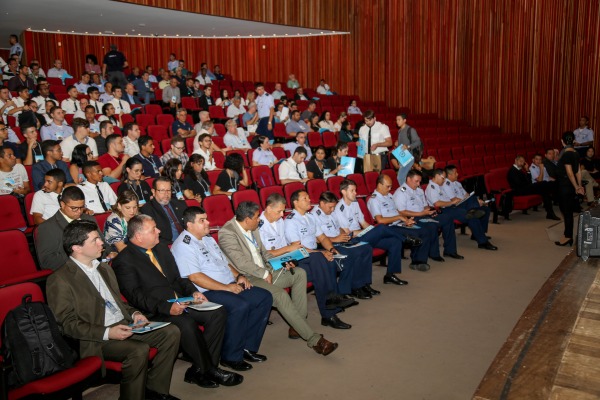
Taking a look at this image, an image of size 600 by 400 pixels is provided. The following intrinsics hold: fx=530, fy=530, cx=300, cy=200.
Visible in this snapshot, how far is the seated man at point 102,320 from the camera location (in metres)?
2.81

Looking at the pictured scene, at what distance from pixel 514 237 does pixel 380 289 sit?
298 centimetres

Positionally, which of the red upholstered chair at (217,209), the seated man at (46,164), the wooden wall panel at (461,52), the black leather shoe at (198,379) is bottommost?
the black leather shoe at (198,379)

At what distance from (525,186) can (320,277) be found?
17.8 ft

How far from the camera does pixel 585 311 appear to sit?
262cm

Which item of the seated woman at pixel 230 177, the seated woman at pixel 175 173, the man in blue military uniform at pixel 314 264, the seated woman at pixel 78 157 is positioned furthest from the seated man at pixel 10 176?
the man in blue military uniform at pixel 314 264

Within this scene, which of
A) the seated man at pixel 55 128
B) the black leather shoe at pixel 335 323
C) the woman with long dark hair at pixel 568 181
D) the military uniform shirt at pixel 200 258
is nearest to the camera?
the military uniform shirt at pixel 200 258

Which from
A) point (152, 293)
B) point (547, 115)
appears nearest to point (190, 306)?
point (152, 293)

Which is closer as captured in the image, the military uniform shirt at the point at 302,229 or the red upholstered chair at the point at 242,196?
the military uniform shirt at the point at 302,229

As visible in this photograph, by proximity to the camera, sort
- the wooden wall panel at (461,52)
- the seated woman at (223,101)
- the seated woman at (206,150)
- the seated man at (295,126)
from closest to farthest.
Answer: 1. the seated woman at (206,150)
2. the seated man at (295,126)
3. the seated woman at (223,101)
4. the wooden wall panel at (461,52)

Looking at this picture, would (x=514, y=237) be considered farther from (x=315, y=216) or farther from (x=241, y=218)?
(x=241, y=218)

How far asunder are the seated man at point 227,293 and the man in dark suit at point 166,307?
0.15m

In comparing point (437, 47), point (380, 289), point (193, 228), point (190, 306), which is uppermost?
point (437, 47)

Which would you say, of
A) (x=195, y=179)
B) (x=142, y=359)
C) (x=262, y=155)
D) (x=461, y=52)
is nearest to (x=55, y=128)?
(x=195, y=179)

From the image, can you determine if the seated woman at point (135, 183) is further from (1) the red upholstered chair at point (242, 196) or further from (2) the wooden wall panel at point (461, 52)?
(2) the wooden wall panel at point (461, 52)
